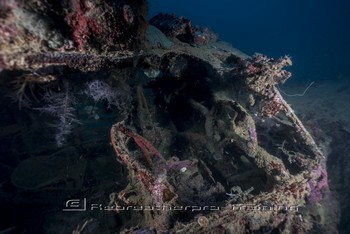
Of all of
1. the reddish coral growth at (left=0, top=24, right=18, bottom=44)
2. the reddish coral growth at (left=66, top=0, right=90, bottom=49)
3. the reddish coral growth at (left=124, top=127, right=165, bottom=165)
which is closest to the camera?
the reddish coral growth at (left=0, top=24, right=18, bottom=44)

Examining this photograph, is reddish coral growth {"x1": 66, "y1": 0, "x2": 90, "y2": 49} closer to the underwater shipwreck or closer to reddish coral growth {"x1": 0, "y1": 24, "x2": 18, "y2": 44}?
the underwater shipwreck

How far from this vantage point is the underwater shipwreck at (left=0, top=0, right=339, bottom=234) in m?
3.14

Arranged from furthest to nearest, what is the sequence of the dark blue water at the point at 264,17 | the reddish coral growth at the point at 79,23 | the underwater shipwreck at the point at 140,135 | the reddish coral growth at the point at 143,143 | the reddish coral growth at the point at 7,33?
the dark blue water at the point at 264,17, the reddish coral growth at the point at 143,143, the underwater shipwreck at the point at 140,135, the reddish coral growth at the point at 79,23, the reddish coral growth at the point at 7,33

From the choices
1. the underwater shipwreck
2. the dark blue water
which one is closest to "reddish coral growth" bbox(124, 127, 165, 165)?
the underwater shipwreck

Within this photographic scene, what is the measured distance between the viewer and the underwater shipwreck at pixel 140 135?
3139 mm

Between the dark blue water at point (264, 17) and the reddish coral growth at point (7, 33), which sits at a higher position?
the dark blue water at point (264, 17)

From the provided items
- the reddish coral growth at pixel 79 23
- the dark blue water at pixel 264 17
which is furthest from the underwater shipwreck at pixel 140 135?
the dark blue water at pixel 264 17

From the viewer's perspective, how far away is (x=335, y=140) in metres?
9.59

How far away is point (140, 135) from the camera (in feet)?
18.4

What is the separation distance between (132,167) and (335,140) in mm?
8749

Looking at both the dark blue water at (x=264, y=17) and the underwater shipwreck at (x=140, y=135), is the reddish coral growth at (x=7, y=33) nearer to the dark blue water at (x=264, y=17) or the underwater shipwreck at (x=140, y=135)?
the underwater shipwreck at (x=140, y=135)

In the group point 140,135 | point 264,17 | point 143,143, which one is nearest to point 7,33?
point 143,143

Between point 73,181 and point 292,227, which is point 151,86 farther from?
point 292,227

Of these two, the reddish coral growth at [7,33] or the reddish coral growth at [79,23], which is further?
the reddish coral growth at [79,23]
